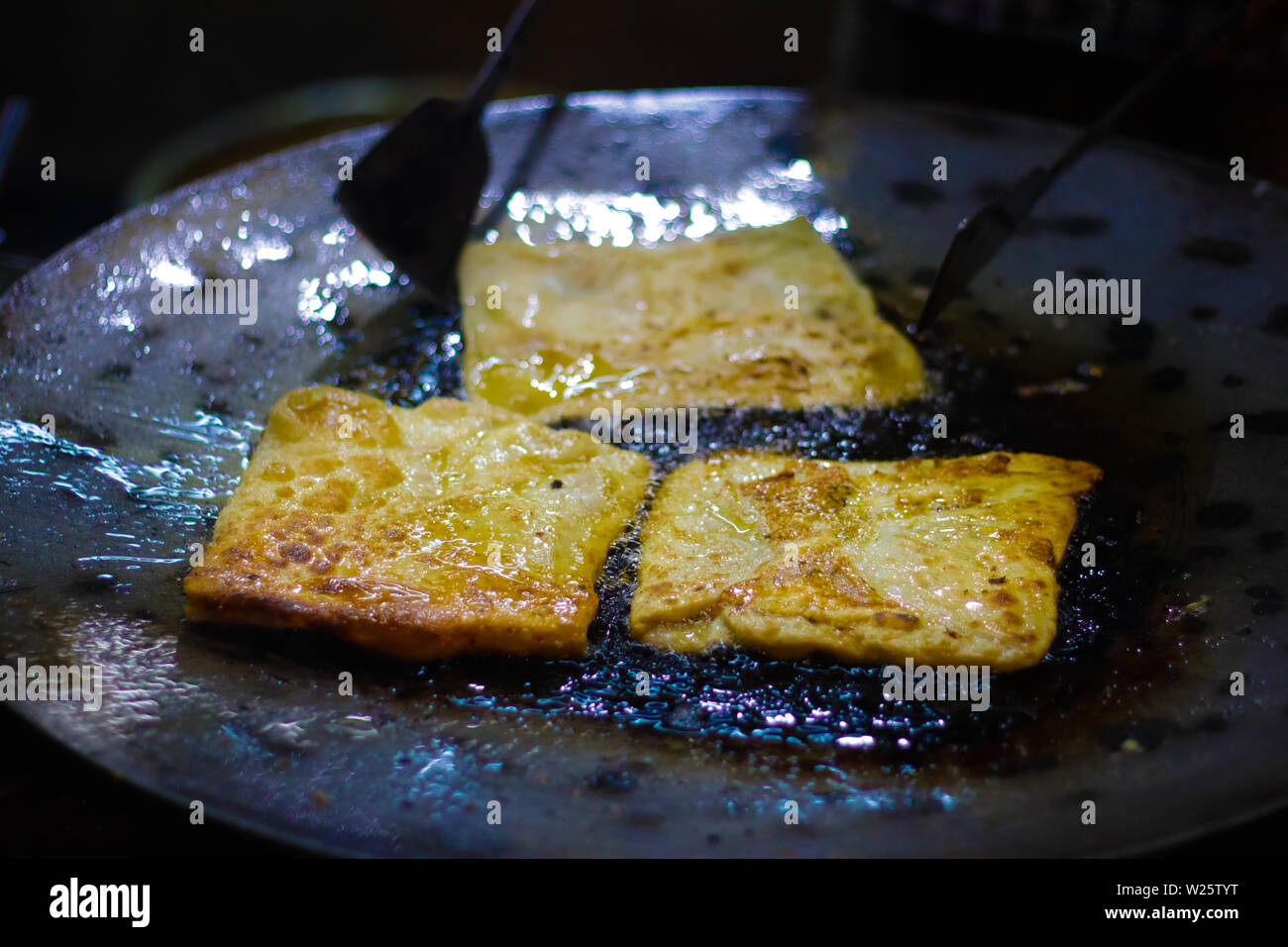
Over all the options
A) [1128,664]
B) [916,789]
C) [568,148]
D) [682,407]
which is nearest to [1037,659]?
[1128,664]

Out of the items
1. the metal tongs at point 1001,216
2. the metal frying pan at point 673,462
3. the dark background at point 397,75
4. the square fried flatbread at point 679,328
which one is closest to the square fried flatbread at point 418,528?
the metal frying pan at point 673,462

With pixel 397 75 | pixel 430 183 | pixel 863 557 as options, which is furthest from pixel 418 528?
pixel 397 75

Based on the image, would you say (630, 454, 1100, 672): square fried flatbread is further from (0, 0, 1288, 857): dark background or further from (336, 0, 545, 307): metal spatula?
(336, 0, 545, 307): metal spatula

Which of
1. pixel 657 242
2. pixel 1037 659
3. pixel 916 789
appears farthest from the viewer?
pixel 657 242

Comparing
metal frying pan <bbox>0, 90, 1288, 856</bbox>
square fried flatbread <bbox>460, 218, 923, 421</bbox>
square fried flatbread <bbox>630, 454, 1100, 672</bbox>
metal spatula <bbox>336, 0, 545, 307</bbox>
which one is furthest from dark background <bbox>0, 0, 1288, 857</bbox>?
square fried flatbread <bbox>460, 218, 923, 421</bbox>

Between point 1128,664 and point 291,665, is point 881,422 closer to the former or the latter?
point 1128,664

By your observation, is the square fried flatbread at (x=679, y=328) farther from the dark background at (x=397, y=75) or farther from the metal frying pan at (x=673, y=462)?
the dark background at (x=397, y=75)

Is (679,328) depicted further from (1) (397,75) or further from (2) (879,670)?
(1) (397,75)
